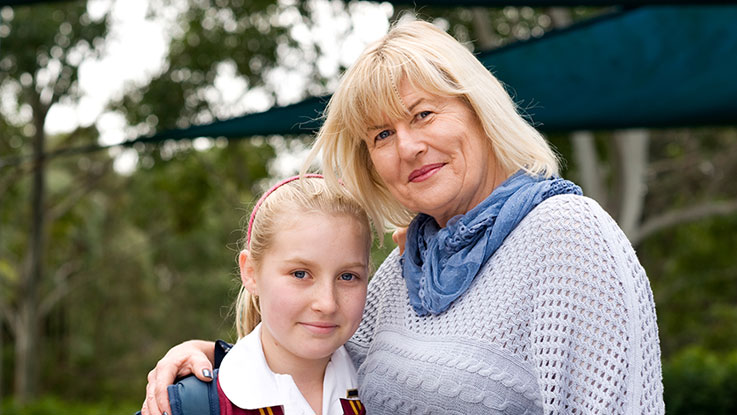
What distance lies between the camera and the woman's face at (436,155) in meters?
1.56

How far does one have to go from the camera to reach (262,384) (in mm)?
1562

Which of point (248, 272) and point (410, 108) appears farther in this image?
point (248, 272)

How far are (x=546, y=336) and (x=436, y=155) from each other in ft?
1.30

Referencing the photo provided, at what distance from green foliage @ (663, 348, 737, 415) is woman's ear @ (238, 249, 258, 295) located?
17.4ft

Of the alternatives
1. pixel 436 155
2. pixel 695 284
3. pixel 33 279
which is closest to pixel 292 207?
pixel 436 155

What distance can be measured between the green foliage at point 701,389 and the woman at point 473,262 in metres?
5.22

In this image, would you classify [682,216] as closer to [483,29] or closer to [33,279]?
[483,29]

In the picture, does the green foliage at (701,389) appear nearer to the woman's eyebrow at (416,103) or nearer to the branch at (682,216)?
the branch at (682,216)

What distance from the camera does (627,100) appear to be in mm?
3924

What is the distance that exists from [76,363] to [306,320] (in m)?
15.9

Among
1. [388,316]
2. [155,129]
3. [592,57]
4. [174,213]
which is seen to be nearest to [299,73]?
[155,129]

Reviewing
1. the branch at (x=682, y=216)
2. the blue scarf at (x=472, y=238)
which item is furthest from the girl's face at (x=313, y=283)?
the branch at (x=682, y=216)

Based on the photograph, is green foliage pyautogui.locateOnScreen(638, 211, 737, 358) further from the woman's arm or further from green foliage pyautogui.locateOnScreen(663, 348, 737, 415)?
the woman's arm

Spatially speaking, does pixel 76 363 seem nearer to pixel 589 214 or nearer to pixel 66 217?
pixel 66 217
